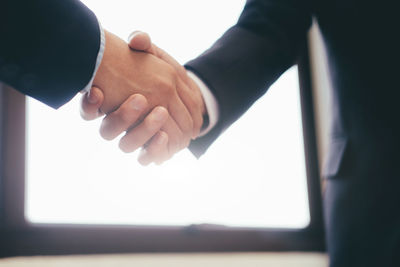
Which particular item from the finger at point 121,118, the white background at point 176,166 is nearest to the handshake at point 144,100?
the finger at point 121,118

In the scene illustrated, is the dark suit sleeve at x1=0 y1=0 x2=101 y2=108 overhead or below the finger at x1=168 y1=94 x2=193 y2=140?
overhead

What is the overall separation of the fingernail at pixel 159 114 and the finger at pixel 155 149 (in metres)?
0.05

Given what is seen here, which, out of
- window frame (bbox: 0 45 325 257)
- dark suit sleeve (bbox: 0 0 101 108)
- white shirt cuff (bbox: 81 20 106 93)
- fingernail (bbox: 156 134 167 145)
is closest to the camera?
dark suit sleeve (bbox: 0 0 101 108)

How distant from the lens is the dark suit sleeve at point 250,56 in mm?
1013

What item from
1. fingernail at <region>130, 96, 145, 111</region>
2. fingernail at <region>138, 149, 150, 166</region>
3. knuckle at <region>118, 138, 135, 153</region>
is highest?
fingernail at <region>130, 96, 145, 111</region>

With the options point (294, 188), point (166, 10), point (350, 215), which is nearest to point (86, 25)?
point (350, 215)

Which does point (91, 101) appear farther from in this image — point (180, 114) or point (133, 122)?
point (180, 114)

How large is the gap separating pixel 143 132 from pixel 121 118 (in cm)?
6

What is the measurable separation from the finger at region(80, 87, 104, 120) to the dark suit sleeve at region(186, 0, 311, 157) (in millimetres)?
268

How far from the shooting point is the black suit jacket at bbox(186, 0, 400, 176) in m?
0.88

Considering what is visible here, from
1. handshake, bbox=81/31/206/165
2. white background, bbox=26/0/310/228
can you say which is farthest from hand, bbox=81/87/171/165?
white background, bbox=26/0/310/228

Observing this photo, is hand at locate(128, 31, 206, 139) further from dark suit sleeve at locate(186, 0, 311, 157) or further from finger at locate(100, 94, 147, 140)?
finger at locate(100, 94, 147, 140)

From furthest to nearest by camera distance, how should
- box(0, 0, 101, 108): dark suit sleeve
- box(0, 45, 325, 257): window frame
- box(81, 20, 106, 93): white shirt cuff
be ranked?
box(0, 45, 325, 257): window frame, box(81, 20, 106, 93): white shirt cuff, box(0, 0, 101, 108): dark suit sleeve

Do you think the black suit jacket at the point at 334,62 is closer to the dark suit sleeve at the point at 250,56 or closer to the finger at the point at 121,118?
the dark suit sleeve at the point at 250,56
